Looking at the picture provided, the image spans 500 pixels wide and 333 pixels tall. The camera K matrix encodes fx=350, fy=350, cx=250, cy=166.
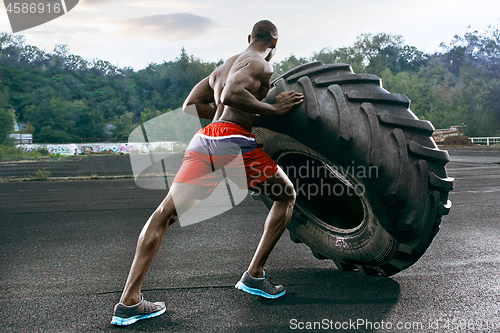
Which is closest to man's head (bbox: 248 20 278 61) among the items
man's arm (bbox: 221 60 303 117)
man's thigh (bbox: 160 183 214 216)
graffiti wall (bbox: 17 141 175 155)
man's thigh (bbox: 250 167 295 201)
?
man's arm (bbox: 221 60 303 117)

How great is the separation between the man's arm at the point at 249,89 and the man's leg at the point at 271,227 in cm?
48

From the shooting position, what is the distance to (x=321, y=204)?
3.32m

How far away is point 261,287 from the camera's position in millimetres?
2475

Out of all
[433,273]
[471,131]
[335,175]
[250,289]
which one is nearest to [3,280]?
[250,289]

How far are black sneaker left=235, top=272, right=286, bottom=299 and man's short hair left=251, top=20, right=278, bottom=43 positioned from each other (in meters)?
1.74

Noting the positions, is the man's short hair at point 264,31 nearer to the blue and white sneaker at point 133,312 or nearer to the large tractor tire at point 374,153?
the large tractor tire at point 374,153

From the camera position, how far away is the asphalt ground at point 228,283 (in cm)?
212

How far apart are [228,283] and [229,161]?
3.28ft

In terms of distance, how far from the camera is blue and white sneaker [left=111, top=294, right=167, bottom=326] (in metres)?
2.12

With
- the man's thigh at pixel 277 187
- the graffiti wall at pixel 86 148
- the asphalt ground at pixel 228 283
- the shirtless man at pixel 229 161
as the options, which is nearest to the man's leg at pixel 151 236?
the shirtless man at pixel 229 161

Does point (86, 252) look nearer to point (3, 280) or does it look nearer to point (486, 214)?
point (3, 280)

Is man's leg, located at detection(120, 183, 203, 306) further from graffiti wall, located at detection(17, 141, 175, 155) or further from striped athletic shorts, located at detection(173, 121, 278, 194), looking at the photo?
graffiti wall, located at detection(17, 141, 175, 155)

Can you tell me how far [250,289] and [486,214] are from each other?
4.21m

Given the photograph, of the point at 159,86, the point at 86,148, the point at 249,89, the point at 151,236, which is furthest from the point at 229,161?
the point at 159,86
